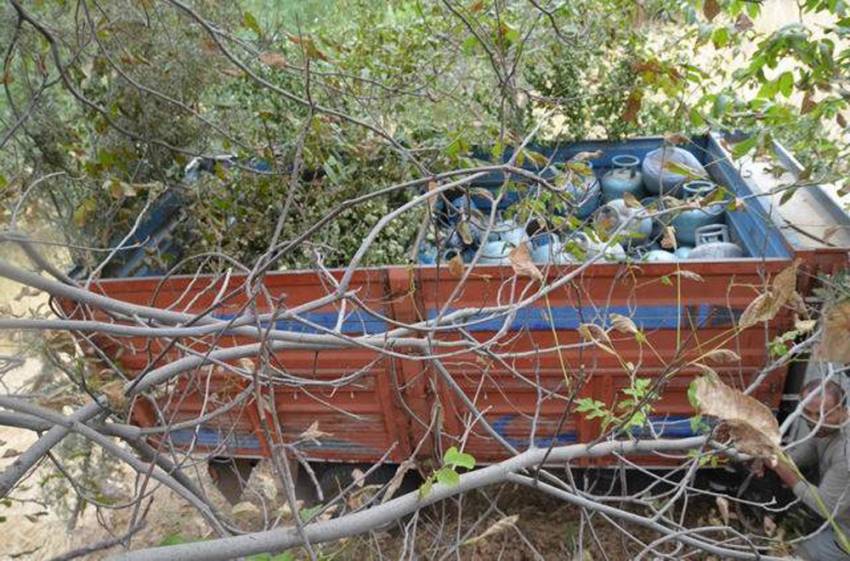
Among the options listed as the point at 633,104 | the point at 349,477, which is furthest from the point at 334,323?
the point at 633,104

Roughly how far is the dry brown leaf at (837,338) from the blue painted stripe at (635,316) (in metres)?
1.41

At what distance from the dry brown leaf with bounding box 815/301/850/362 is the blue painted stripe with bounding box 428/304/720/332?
141 cm

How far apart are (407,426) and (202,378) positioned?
0.98 metres

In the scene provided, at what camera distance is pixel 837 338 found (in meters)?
1.32

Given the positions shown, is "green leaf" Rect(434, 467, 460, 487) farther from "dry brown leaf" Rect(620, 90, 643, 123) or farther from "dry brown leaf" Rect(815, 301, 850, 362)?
"dry brown leaf" Rect(620, 90, 643, 123)

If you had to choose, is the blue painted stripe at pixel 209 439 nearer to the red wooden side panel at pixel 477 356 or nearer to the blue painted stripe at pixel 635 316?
the red wooden side panel at pixel 477 356

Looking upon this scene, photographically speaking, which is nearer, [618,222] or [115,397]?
[115,397]

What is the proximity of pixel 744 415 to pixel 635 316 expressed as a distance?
1.80m

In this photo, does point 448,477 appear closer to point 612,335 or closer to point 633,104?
point 612,335

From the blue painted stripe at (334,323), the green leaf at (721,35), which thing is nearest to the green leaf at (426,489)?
the blue painted stripe at (334,323)

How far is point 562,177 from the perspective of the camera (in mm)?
2672

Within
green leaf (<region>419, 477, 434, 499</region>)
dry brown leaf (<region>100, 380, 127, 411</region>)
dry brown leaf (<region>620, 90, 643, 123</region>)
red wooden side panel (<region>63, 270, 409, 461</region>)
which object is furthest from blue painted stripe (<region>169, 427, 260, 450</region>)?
dry brown leaf (<region>620, 90, 643, 123</region>)

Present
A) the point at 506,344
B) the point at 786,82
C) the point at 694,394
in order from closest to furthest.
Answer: the point at 694,394, the point at 786,82, the point at 506,344

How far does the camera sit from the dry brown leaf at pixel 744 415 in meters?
1.11
